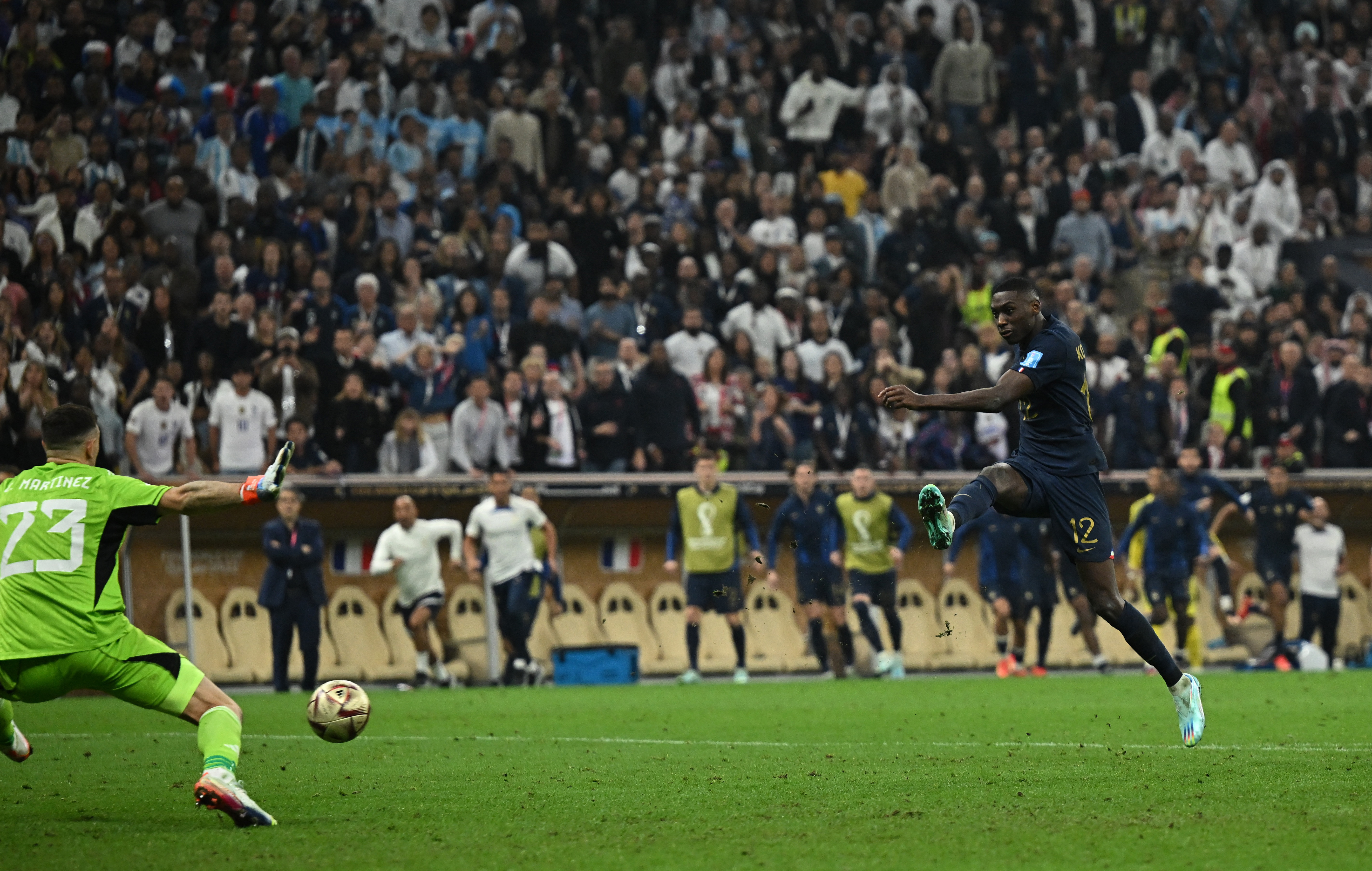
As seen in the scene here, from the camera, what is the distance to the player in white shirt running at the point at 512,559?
60.0 ft

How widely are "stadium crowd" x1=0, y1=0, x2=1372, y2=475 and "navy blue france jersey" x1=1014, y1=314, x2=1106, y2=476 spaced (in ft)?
32.8

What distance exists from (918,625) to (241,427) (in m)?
8.21

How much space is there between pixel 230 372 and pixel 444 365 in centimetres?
227

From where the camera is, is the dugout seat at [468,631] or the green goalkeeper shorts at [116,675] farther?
the dugout seat at [468,631]

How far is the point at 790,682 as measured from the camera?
17.8m

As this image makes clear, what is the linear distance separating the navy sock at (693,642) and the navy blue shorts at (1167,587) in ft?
16.3

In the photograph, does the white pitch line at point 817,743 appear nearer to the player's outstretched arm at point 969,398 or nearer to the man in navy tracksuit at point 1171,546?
the player's outstretched arm at point 969,398

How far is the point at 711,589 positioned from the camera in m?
18.6

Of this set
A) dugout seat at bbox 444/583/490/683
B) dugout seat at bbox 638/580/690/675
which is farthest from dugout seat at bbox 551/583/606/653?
dugout seat at bbox 444/583/490/683

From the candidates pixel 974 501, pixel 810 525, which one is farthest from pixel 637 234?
pixel 974 501

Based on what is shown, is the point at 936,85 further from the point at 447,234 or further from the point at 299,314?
the point at 299,314

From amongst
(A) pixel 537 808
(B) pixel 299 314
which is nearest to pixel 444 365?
(B) pixel 299 314

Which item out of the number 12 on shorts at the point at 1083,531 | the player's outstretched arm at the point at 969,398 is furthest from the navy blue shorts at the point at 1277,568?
the player's outstretched arm at the point at 969,398

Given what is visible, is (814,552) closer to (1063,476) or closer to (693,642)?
(693,642)
